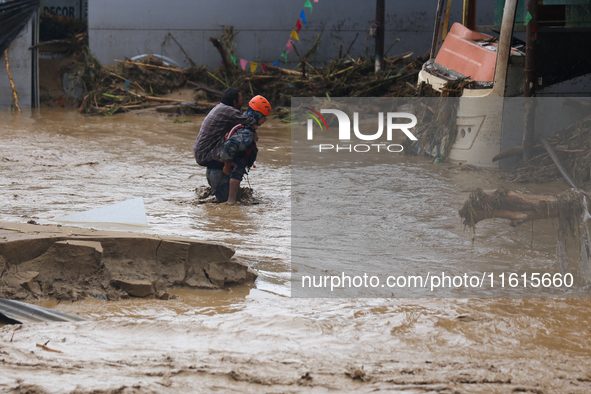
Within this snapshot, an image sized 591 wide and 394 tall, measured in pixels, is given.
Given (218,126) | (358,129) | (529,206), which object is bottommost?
(529,206)

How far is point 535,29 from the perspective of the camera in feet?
21.9

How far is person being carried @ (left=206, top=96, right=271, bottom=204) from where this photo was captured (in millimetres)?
5453

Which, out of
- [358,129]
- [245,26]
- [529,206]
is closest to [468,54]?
[358,129]

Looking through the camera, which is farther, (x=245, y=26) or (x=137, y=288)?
(x=245, y=26)

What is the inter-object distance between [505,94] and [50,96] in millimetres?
12305

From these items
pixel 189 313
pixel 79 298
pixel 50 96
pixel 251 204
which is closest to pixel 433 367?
pixel 189 313

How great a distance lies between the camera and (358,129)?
11266mm

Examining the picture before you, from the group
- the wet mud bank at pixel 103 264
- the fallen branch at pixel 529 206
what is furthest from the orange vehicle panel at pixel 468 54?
the wet mud bank at pixel 103 264

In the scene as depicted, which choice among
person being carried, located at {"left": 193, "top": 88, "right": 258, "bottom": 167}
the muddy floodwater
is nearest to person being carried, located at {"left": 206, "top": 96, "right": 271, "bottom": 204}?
person being carried, located at {"left": 193, "top": 88, "right": 258, "bottom": 167}

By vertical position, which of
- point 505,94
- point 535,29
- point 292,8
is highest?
point 292,8

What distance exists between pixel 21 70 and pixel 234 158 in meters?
11.2

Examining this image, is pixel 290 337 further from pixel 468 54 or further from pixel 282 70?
pixel 282 70

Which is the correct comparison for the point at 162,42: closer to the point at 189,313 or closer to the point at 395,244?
the point at 395,244

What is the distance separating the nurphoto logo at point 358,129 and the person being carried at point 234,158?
1886 mm
